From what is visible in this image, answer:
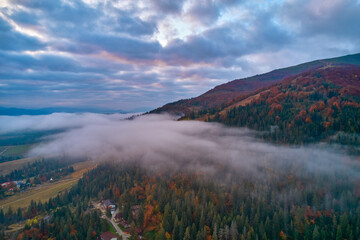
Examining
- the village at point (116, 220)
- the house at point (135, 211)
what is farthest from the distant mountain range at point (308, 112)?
the village at point (116, 220)

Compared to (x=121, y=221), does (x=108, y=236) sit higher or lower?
higher

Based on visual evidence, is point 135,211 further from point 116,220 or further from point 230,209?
point 230,209

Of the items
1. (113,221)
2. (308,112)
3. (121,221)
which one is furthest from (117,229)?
(308,112)

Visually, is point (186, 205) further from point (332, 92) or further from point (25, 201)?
point (332, 92)

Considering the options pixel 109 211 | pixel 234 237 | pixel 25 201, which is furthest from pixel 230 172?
pixel 25 201

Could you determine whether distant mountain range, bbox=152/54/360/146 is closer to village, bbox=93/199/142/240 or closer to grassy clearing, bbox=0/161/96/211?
village, bbox=93/199/142/240

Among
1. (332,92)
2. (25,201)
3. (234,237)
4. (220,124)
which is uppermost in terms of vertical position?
(332,92)

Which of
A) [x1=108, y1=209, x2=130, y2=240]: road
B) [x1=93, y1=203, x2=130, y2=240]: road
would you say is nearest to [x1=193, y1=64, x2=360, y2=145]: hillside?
[x1=108, y1=209, x2=130, y2=240]: road
